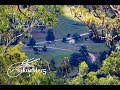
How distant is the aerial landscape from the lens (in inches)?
207

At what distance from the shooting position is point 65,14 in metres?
5.32

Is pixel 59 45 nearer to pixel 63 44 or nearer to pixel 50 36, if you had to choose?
pixel 63 44

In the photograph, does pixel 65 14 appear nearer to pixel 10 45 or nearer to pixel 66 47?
pixel 66 47

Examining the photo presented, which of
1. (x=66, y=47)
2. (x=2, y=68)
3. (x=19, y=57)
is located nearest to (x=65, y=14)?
(x=66, y=47)
